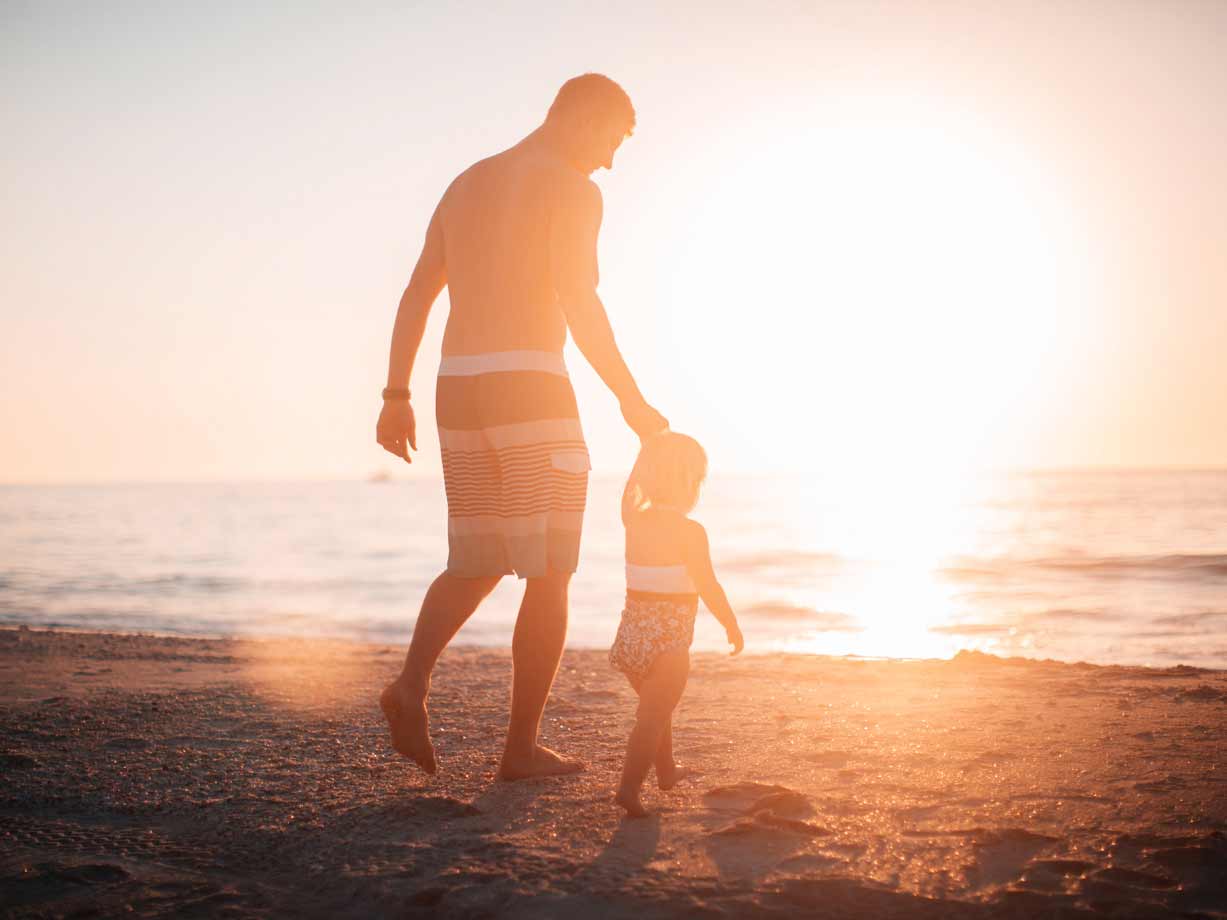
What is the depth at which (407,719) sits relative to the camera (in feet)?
9.94

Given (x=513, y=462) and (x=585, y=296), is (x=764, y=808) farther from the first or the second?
(x=585, y=296)

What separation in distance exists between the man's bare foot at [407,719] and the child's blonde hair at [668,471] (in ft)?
2.76

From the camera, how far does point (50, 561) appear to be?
18625 mm

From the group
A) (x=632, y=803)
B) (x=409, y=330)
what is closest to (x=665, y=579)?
(x=632, y=803)

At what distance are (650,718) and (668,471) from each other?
2.42ft

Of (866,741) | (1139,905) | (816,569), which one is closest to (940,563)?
(816,569)

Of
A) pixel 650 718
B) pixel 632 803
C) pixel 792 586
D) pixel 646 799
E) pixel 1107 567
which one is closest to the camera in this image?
pixel 632 803

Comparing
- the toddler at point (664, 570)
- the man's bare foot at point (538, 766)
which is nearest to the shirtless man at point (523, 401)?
the man's bare foot at point (538, 766)

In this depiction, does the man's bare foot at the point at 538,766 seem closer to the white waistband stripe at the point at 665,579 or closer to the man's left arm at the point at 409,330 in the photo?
the white waistband stripe at the point at 665,579

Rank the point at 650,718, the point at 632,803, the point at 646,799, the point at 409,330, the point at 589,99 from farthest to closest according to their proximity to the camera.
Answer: the point at 409,330 < the point at 589,99 < the point at 646,799 < the point at 650,718 < the point at 632,803

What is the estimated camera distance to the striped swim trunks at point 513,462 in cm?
308

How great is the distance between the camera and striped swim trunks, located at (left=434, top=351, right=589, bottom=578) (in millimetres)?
3078

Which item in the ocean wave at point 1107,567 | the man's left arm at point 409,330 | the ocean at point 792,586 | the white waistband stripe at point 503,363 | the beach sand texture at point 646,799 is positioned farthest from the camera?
the ocean wave at point 1107,567

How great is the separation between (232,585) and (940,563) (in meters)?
12.5
